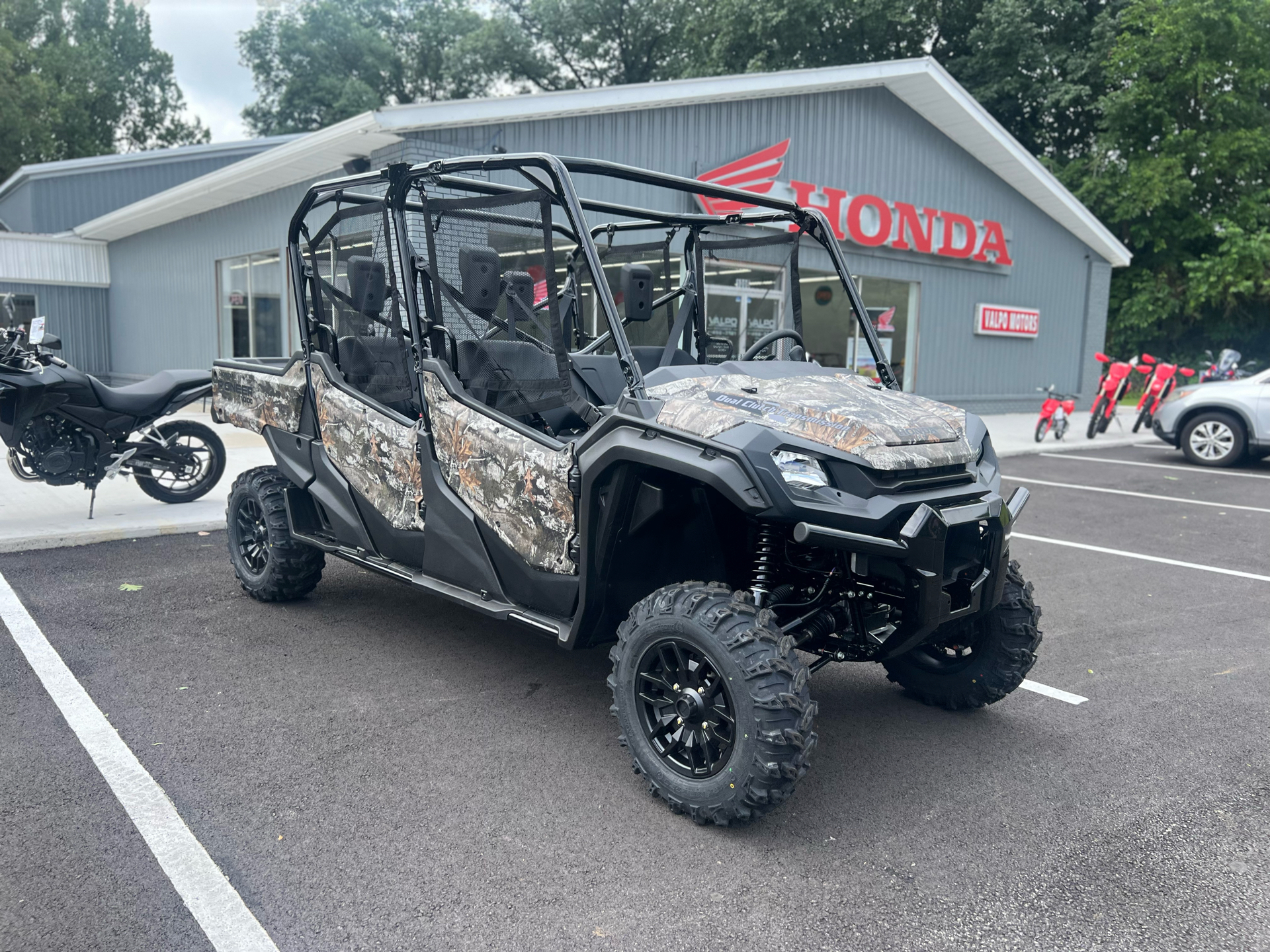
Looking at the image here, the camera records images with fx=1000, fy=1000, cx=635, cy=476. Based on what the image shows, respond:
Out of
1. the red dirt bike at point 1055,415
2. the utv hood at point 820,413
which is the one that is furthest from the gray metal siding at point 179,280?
the utv hood at point 820,413

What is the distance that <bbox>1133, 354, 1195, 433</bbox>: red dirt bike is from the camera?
53.4 ft

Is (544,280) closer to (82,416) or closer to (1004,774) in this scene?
(1004,774)

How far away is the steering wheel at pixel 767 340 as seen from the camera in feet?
14.6

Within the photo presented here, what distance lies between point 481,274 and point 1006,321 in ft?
59.4

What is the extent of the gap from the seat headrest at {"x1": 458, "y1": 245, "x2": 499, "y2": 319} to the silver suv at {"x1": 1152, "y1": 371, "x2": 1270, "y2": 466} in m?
12.2

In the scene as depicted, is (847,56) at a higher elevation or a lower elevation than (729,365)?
higher

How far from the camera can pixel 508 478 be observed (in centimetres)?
382

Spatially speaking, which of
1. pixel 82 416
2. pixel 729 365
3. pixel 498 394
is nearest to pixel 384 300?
pixel 498 394

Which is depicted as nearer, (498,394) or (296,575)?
(498,394)

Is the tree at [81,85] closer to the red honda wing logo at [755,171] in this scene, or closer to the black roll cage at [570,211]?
the red honda wing logo at [755,171]

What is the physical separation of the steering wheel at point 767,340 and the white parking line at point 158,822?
9.35ft

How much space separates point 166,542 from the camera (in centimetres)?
698

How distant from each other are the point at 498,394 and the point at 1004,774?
2.46 meters

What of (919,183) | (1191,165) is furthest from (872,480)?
(1191,165)
